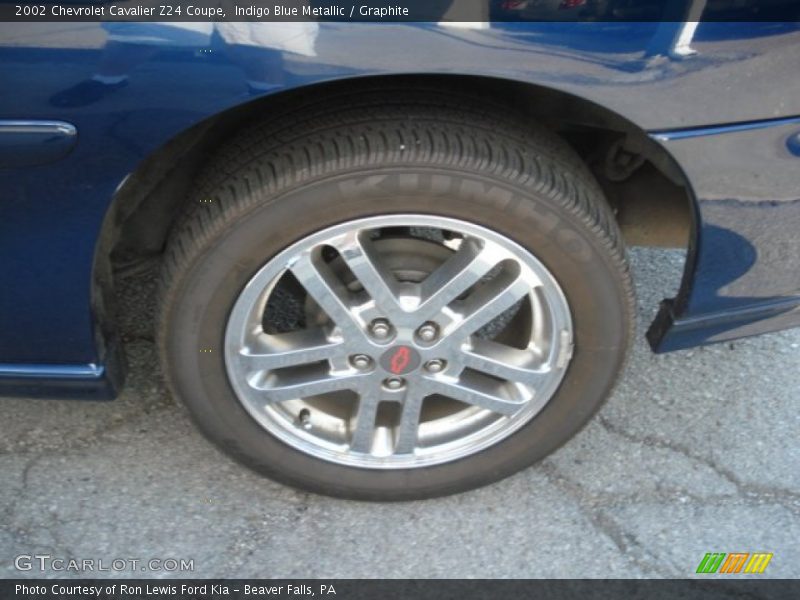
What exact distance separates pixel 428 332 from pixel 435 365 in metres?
0.10

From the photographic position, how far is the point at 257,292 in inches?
74.0

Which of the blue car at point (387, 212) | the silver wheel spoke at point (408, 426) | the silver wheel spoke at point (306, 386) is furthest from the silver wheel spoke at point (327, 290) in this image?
the silver wheel spoke at point (408, 426)

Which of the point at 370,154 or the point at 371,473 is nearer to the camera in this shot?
the point at 370,154

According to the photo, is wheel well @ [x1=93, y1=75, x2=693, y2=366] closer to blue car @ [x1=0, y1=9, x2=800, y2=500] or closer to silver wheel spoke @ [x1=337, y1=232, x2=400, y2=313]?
blue car @ [x1=0, y1=9, x2=800, y2=500]

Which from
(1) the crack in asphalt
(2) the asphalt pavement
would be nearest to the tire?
(2) the asphalt pavement

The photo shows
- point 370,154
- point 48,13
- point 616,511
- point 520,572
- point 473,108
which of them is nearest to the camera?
A: point 48,13

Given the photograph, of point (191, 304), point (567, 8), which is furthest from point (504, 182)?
point (191, 304)

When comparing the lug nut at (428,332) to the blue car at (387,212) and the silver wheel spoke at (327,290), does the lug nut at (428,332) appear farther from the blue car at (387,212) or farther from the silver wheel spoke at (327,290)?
the silver wheel spoke at (327,290)

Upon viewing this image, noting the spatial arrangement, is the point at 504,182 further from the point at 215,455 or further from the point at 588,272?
the point at 215,455

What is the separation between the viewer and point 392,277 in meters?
1.98

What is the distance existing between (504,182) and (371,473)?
829mm

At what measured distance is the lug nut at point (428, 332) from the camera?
6.51 feet

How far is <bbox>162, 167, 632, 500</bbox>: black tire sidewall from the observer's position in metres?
1.76
